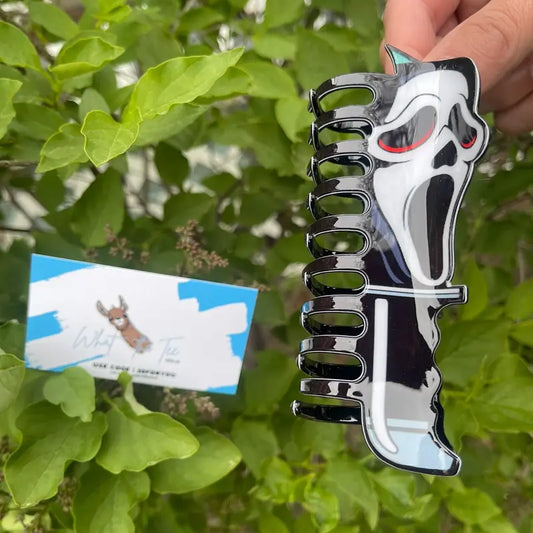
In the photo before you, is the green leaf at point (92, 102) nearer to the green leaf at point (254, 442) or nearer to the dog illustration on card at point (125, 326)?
the dog illustration on card at point (125, 326)

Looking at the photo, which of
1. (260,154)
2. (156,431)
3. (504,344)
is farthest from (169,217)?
(504,344)

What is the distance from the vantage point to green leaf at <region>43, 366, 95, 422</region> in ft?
1.33

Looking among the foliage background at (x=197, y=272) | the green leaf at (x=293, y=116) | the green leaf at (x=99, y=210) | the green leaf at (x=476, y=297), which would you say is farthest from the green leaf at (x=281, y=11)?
the green leaf at (x=476, y=297)

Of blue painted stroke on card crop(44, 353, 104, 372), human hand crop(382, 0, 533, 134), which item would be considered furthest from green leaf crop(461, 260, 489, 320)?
blue painted stroke on card crop(44, 353, 104, 372)

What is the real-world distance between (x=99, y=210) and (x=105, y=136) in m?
0.17

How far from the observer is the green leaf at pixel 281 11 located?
0.54 m

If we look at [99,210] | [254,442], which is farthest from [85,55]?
[254,442]

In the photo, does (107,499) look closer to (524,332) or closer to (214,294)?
(214,294)

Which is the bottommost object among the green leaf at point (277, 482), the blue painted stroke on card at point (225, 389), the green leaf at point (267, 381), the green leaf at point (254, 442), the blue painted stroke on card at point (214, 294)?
the green leaf at point (277, 482)

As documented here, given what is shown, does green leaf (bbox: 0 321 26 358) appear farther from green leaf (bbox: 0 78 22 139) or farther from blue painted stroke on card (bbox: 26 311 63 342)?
green leaf (bbox: 0 78 22 139)

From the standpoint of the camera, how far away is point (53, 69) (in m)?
0.42

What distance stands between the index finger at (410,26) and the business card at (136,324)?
0.25 metres

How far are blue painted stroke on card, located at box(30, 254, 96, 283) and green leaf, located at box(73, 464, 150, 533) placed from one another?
0.16 m

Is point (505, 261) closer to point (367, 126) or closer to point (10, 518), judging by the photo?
point (367, 126)
